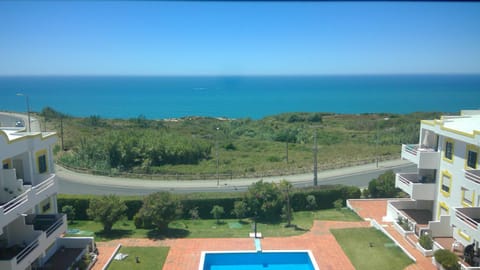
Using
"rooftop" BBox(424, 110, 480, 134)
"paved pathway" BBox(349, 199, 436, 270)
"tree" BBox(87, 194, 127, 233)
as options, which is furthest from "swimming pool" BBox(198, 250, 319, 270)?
"rooftop" BBox(424, 110, 480, 134)

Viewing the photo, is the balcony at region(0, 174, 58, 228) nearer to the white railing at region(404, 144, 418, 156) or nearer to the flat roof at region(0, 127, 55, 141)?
the flat roof at region(0, 127, 55, 141)

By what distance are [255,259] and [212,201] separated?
7354mm

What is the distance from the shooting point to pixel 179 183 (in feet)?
134

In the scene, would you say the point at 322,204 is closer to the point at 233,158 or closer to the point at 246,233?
the point at 246,233

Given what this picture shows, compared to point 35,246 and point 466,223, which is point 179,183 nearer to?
point 35,246

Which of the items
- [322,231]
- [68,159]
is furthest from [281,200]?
[68,159]

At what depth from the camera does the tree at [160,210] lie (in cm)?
2577

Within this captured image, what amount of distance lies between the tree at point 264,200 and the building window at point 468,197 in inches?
465

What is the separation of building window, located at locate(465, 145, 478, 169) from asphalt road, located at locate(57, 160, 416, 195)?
1650 centimetres

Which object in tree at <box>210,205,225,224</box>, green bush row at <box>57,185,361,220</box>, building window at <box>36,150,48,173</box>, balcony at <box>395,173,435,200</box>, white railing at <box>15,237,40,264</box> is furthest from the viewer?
green bush row at <box>57,185,361,220</box>

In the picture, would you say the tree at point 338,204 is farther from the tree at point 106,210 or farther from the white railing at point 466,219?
the tree at point 106,210

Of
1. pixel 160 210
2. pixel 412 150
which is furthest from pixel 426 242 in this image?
pixel 160 210

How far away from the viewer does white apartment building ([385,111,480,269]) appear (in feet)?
68.0

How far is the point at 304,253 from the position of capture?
23688 millimetres
